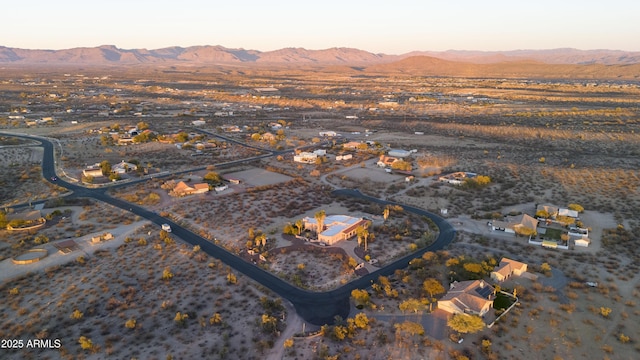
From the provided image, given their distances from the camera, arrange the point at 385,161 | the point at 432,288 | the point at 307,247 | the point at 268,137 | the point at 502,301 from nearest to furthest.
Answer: the point at 502,301, the point at 432,288, the point at 307,247, the point at 385,161, the point at 268,137

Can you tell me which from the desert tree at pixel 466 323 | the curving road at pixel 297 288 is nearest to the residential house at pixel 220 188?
the curving road at pixel 297 288

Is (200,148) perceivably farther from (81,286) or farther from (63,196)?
(81,286)

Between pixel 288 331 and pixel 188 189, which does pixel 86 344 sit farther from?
pixel 188 189

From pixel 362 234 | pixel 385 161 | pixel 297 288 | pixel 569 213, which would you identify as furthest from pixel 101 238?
pixel 569 213

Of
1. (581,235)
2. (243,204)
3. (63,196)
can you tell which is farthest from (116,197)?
(581,235)

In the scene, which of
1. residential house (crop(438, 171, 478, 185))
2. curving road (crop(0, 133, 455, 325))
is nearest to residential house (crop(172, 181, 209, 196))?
curving road (crop(0, 133, 455, 325))

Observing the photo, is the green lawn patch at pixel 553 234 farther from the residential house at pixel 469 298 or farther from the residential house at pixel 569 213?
the residential house at pixel 469 298
